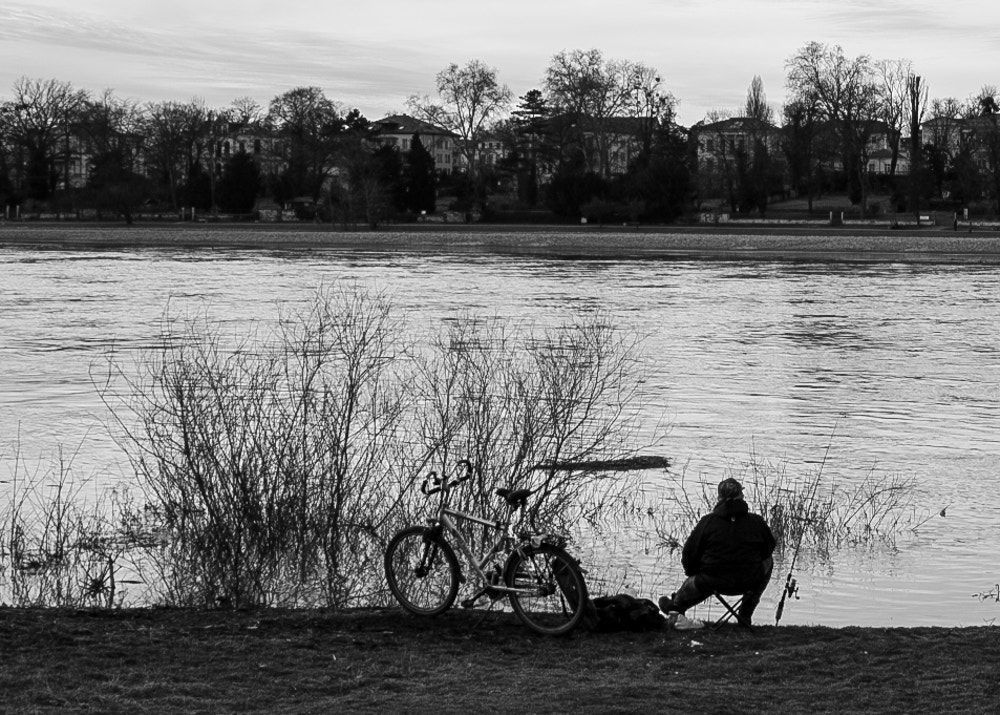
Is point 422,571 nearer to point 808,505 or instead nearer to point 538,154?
point 808,505

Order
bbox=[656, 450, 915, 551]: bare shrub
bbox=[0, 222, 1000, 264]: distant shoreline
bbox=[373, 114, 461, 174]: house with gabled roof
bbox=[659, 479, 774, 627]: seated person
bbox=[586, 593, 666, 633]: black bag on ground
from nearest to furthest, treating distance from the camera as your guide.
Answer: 1. bbox=[586, 593, 666, 633]: black bag on ground
2. bbox=[659, 479, 774, 627]: seated person
3. bbox=[656, 450, 915, 551]: bare shrub
4. bbox=[0, 222, 1000, 264]: distant shoreline
5. bbox=[373, 114, 461, 174]: house with gabled roof

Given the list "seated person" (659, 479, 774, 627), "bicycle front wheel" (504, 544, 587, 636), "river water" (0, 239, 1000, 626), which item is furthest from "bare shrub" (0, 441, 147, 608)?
"seated person" (659, 479, 774, 627)

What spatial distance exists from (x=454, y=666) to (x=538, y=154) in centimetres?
11658

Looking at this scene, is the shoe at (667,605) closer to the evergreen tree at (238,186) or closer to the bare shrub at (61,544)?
the bare shrub at (61,544)

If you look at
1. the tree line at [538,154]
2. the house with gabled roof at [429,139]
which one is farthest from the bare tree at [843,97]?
the house with gabled roof at [429,139]

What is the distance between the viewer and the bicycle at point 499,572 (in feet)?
30.4

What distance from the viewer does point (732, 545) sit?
973 cm

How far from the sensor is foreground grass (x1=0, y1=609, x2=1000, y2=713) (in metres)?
7.76

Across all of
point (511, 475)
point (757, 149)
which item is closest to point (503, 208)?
point (757, 149)

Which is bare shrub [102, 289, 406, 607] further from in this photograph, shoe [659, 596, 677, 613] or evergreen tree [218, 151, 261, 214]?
evergreen tree [218, 151, 261, 214]

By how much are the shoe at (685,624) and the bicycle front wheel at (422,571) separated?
4.93 feet

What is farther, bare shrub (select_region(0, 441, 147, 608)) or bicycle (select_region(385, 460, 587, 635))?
bare shrub (select_region(0, 441, 147, 608))

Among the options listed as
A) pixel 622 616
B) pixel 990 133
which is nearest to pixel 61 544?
pixel 622 616

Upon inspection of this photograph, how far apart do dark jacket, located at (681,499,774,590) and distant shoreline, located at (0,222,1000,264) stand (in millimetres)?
59259
